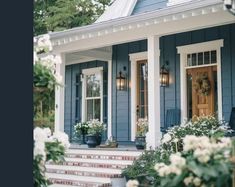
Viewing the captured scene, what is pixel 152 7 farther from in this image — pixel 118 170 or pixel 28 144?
pixel 28 144

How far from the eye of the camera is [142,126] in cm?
1036

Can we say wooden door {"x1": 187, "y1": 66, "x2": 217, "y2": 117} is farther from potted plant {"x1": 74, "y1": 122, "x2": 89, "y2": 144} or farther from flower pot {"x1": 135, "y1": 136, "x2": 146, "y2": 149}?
potted plant {"x1": 74, "y1": 122, "x2": 89, "y2": 144}

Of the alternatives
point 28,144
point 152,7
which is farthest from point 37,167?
point 152,7

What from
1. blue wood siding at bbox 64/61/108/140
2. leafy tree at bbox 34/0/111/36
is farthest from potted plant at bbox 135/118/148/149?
leafy tree at bbox 34/0/111/36

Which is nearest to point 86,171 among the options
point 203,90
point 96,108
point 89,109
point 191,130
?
point 191,130

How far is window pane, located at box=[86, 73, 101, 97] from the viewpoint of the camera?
12.3 metres

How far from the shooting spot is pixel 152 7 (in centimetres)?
1191

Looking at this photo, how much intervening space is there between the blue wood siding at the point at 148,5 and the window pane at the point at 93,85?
2227mm

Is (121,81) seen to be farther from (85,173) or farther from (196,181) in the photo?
(196,181)

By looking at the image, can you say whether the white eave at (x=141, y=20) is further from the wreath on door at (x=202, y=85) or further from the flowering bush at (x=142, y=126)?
the flowering bush at (x=142, y=126)

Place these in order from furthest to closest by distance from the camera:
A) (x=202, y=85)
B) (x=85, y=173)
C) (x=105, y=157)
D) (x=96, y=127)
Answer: (x=96, y=127), (x=202, y=85), (x=105, y=157), (x=85, y=173)

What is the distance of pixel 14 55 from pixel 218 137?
1.60 metres

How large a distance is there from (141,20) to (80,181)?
328 cm

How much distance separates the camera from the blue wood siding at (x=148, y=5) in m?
11.7
